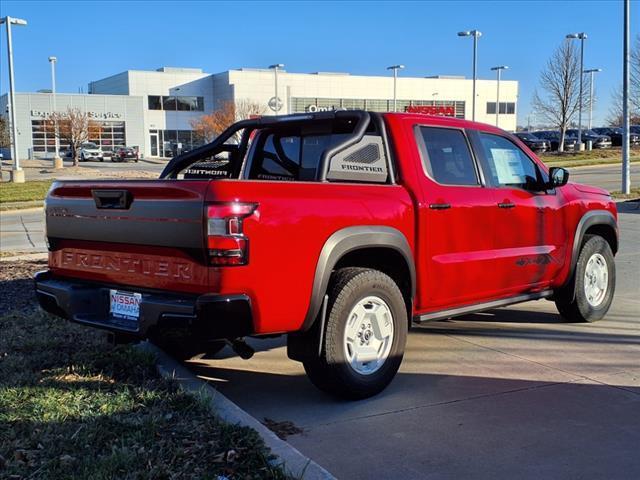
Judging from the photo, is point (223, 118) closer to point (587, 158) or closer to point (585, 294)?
point (587, 158)

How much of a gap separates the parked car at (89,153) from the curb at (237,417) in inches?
2329

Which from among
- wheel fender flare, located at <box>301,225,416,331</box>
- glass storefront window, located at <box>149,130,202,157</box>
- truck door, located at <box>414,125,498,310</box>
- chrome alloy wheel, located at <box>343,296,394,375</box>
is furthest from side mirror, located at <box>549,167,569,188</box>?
glass storefront window, located at <box>149,130,202,157</box>

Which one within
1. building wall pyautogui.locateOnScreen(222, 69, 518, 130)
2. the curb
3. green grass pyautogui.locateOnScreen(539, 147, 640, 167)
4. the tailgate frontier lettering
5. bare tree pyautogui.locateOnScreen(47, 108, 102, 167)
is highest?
building wall pyautogui.locateOnScreen(222, 69, 518, 130)

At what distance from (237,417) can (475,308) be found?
7.62 ft

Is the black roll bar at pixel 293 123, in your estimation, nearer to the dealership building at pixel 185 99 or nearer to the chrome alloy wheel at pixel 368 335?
the chrome alloy wheel at pixel 368 335

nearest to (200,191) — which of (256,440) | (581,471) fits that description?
(256,440)

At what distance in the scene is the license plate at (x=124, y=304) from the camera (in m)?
4.24

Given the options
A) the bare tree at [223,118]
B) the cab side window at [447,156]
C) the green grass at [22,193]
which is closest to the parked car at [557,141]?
the bare tree at [223,118]

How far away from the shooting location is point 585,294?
6777 mm

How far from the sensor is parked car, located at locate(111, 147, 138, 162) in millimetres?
62250

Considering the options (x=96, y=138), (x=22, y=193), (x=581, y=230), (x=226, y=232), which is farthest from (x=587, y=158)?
(x=96, y=138)

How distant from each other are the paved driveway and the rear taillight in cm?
116

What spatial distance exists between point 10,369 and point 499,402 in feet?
11.4

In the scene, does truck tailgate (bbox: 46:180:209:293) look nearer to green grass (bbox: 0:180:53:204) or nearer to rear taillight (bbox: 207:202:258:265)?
rear taillight (bbox: 207:202:258:265)
